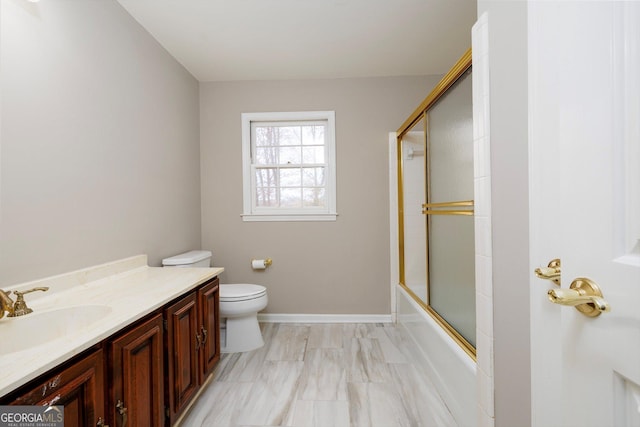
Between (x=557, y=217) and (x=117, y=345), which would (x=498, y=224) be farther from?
(x=117, y=345)

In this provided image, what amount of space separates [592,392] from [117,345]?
1.26 meters

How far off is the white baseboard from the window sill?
36.6 inches

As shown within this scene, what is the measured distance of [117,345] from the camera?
1.04 metres

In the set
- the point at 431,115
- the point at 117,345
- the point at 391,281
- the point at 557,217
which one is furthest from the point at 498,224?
the point at 391,281

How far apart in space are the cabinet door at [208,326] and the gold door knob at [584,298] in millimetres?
1595

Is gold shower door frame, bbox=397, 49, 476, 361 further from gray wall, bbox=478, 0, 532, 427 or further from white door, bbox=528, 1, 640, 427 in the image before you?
white door, bbox=528, 1, 640, 427

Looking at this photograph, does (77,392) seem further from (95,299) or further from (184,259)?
(184,259)

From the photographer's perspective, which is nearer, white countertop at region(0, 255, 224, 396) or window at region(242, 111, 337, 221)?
white countertop at region(0, 255, 224, 396)

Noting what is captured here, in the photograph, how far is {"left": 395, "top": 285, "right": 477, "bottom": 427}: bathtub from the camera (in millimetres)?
1401

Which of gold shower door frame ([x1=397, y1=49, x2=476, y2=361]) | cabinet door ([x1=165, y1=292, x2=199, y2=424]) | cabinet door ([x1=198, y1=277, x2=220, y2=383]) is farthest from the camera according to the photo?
cabinet door ([x1=198, y1=277, x2=220, y2=383])

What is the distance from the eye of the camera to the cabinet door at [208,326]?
66.9 inches

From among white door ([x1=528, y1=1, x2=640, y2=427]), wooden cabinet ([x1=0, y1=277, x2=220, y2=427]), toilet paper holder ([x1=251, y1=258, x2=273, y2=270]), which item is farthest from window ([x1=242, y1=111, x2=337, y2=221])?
white door ([x1=528, y1=1, x2=640, y2=427])

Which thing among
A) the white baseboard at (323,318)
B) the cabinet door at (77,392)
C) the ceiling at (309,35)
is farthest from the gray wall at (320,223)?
the cabinet door at (77,392)

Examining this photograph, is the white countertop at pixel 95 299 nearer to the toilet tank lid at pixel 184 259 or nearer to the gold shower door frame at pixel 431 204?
the toilet tank lid at pixel 184 259
